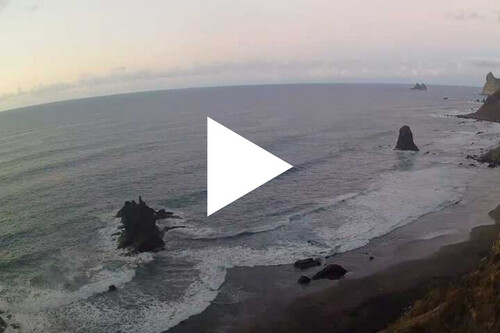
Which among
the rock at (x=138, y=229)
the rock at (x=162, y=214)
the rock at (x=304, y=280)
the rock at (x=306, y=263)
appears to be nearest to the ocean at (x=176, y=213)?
the rock at (x=162, y=214)

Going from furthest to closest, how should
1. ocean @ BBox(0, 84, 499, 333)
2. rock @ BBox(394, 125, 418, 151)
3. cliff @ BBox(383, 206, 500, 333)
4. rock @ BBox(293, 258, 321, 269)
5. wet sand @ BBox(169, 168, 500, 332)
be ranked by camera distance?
rock @ BBox(394, 125, 418, 151), rock @ BBox(293, 258, 321, 269), ocean @ BBox(0, 84, 499, 333), wet sand @ BBox(169, 168, 500, 332), cliff @ BBox(383, 206, 500, 333)

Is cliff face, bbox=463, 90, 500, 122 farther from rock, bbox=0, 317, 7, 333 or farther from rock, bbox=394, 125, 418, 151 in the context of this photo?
rock, bbox=0, 317, 7, 333

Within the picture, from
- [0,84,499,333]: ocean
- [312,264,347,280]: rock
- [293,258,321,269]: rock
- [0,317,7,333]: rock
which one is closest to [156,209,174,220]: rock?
[0,84,499,333]: ocean

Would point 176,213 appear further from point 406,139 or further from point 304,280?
point 406,139

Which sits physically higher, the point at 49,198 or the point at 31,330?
the point at 49,198

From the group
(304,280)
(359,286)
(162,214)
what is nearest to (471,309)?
(359,286)

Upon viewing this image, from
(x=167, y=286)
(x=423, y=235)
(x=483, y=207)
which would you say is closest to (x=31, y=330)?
(x=167, y=286)

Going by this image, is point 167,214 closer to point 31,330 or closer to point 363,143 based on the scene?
point 31,330
